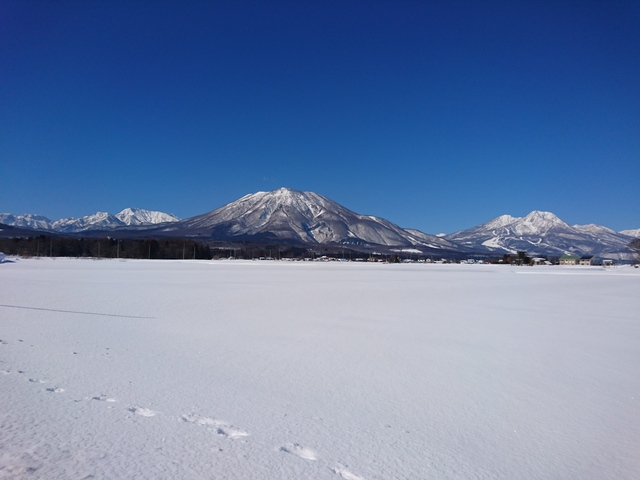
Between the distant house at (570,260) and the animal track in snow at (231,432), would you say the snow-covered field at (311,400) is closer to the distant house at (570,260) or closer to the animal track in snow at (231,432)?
the animal track in snow at (231,432)

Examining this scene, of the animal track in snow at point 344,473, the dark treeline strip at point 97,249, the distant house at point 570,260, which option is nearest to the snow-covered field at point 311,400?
the animal track in snow at point 344,473

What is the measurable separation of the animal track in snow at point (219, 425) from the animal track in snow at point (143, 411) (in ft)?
1.24

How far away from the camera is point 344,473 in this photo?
385 centimetres

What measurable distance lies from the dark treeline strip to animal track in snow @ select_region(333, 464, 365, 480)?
99.5 metres

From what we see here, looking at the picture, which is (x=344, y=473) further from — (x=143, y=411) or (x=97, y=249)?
(x=97, y=249)

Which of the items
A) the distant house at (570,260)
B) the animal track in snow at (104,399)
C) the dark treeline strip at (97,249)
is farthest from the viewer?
the distant house at (570,260)

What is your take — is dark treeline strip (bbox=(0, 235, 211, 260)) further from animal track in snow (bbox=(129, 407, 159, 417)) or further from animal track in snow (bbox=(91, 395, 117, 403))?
animal track in snow (bbox=(129, 407, 159, 417))

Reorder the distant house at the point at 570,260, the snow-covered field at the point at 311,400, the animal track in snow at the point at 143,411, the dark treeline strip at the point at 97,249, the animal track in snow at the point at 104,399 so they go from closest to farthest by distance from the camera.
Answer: the snow-covered field at the point at 311,400
the animal track in snow at the point at 143,411
the animal track in snow at the point at 104,399
the dark treeline strip at the point at 97,249
the distant house at the point at 570,260

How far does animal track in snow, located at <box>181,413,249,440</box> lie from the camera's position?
4.52m

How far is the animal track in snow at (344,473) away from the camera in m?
3.77

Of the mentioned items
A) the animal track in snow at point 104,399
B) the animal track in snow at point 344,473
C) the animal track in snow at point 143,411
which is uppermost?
the animal track in snow at point 104,399

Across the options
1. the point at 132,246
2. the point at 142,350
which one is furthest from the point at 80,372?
the point at 132,246

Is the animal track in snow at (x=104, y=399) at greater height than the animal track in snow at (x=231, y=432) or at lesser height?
greater

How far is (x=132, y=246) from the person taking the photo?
100625 millimetres
